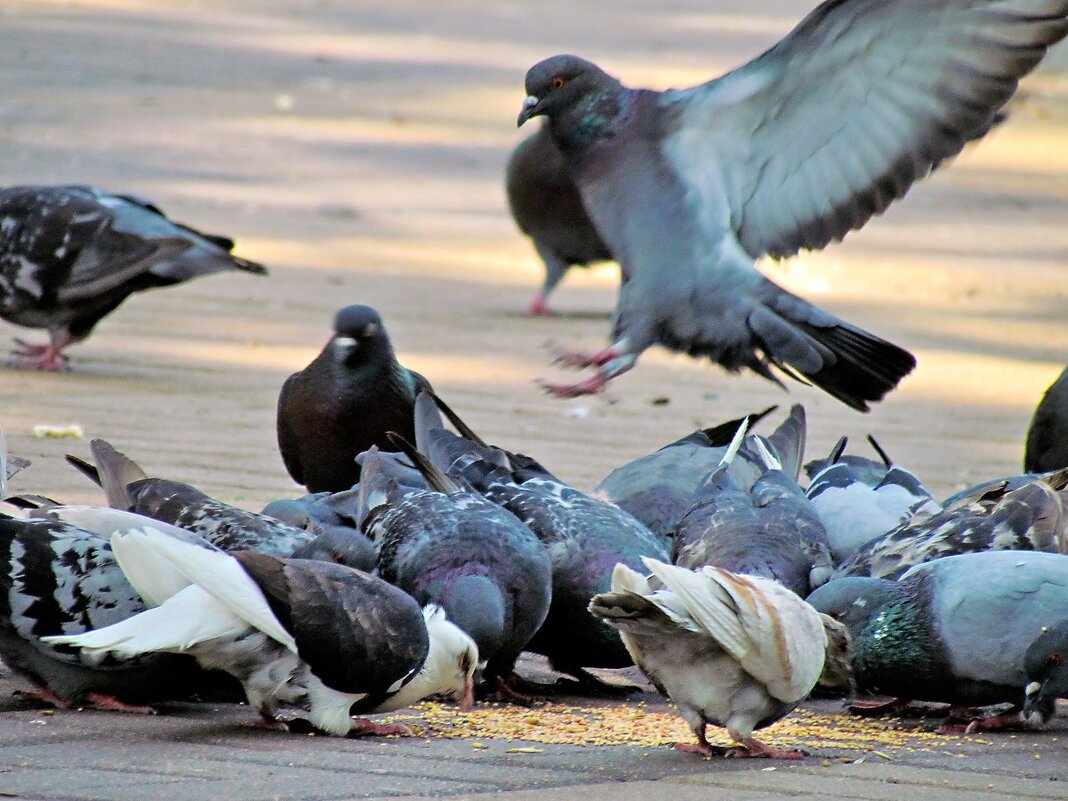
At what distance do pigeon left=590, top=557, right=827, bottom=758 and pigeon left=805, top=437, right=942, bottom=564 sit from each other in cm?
135

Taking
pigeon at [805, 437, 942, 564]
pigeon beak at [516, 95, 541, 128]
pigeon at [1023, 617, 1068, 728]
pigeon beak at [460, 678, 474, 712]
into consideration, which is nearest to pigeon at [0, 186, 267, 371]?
pigeon beak at [516, 95, 541, 128]

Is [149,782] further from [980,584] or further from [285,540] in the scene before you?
[980,584]

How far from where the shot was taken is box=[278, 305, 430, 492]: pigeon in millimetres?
5910

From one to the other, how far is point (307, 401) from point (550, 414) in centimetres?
175

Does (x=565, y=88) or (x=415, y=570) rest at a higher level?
(x=565, y=88)

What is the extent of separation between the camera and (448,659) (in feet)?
13.2

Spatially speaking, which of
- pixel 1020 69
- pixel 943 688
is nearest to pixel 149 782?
pixel 943 688

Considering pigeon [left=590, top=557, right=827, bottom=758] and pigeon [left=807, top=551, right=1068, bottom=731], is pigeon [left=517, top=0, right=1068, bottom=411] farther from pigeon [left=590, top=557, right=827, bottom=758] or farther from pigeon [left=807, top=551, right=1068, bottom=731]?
pigeon [left=590, top=557, right=827, bottom=758]

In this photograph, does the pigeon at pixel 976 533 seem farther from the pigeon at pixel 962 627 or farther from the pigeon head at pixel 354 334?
the pigeon head at pixel 354 334

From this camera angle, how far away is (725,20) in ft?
66.8

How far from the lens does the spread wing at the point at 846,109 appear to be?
507 centimetres

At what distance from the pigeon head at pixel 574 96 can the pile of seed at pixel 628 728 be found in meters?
1.89

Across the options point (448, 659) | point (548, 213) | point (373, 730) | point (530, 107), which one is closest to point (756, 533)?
point (448, 659)

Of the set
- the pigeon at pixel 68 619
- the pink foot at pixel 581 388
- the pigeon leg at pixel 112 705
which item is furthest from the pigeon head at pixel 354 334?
the pigeon leg at pixel 112 705
